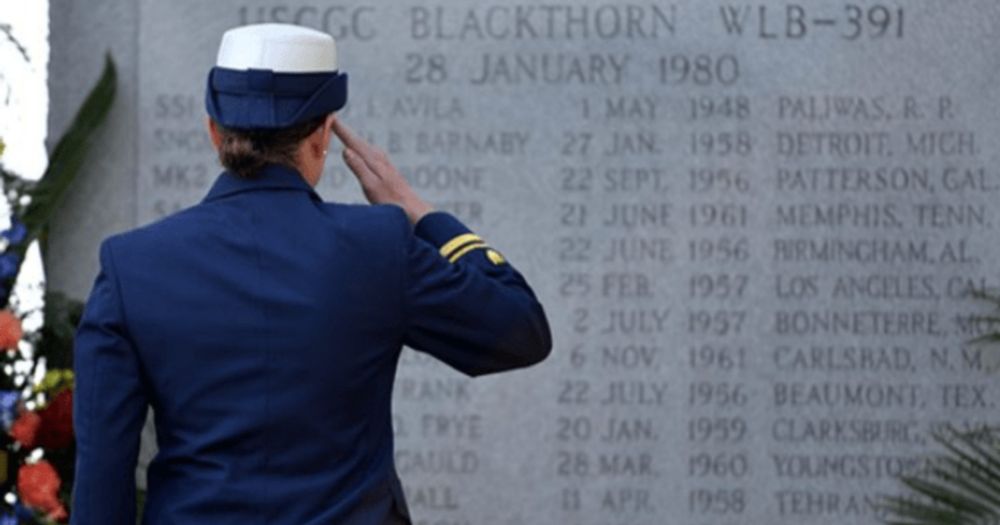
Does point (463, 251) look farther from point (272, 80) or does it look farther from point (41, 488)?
point (41, 488)

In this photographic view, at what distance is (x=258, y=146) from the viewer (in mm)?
2920

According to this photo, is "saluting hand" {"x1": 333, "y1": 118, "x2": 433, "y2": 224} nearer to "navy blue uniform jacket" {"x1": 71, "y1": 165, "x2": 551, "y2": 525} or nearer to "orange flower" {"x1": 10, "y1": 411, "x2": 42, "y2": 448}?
"navy blue uniform jacket" {"x1": 71, "y1": 165, "x2": 551, "y2": 525}

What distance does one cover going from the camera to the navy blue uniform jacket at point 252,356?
111 inches

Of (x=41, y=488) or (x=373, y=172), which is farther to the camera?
(x=41, y=488)

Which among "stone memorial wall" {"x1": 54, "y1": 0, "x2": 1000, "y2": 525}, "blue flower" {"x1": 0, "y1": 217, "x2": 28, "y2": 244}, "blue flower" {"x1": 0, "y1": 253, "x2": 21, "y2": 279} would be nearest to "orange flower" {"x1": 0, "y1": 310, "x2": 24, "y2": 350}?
"blue flower" {"x1": 0, "y1": 253, "x2": 21, "y2": 279}

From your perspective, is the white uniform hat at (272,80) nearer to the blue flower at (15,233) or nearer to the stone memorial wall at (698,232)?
the blue flower at (15,233)

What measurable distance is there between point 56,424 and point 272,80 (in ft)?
8.45

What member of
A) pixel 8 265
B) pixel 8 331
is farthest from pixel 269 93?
pixel 8 265

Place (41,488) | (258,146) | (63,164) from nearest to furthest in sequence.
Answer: (258,146)
(41,488)
(63,164)

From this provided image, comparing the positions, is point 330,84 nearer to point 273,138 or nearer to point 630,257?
point 273,138

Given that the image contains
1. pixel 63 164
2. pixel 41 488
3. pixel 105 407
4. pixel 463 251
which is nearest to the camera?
pixel 105 407

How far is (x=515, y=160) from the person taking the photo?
6.20 meters

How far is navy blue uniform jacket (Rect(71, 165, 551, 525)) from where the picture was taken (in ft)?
9.23

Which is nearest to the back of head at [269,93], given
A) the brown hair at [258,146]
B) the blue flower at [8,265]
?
the brown hair at [258,146]
